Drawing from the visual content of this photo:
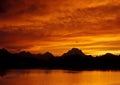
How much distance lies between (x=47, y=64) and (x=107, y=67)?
33.4 m

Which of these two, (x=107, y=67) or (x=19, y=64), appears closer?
(x=107, y=67)

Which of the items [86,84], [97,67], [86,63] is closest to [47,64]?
[86,63]

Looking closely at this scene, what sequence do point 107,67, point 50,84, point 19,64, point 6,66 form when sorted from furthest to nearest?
point 19,64, point 6,66, point 107,67, point 50,84

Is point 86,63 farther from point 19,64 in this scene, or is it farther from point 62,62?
point 19,64

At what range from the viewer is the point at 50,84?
66062mm

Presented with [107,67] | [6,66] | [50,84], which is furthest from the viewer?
[6,66]

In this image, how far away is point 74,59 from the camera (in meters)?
157

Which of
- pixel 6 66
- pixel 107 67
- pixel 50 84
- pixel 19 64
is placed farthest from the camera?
pixel 19 64

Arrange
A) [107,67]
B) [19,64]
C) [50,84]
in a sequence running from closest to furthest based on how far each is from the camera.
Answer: [50,84], [107,67], [19,64]

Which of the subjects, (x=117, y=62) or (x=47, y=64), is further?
(x=47, y=64)

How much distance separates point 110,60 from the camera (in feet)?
495

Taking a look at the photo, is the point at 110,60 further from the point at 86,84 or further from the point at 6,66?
the point at 86,84

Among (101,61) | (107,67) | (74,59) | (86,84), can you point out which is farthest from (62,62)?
(86,84)

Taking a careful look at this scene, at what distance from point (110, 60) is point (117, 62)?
7.21 meters
